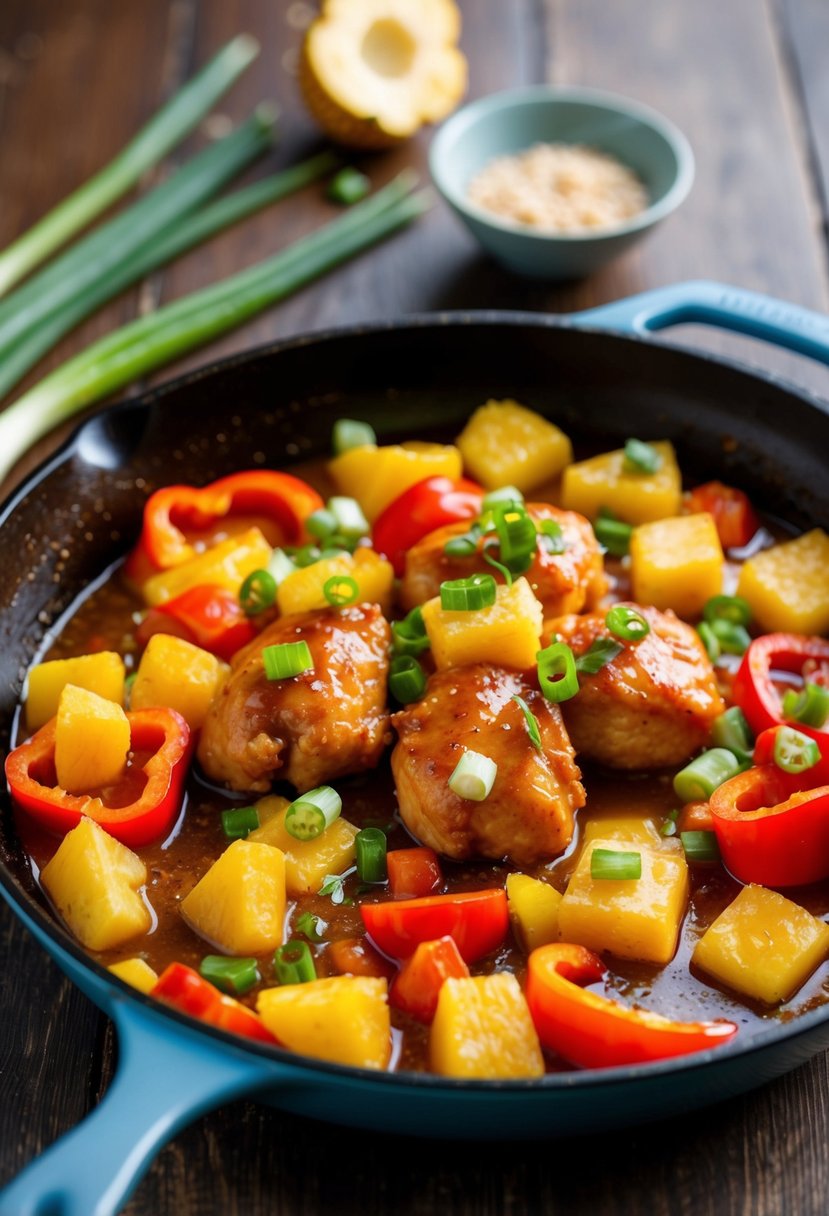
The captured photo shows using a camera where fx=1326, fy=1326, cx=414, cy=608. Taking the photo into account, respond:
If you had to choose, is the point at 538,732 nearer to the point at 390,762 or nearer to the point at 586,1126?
the point at 390,762

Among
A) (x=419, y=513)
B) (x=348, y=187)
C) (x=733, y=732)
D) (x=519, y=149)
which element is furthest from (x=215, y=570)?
(x=519, y=149)

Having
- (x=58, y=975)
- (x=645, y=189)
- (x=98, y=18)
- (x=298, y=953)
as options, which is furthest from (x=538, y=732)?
(x=98, y=18)

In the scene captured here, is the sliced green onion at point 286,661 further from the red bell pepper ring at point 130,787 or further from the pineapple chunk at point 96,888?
the pineapple chunk at point 96,888

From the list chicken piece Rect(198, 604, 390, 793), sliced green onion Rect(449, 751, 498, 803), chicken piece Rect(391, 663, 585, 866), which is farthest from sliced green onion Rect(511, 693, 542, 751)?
chicken piece Rect(198, 604, 390, 793)

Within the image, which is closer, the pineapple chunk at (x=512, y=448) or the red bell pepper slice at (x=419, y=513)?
the red bell pepper slice at (x=419, y=513)

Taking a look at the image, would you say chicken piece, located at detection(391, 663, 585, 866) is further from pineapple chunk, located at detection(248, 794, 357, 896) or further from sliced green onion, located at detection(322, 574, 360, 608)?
sliced green onion, located at detection(322, 574, 360, 608)

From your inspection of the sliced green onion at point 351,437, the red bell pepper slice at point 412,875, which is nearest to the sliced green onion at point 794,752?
the red bell pepper slice at point 412,875
